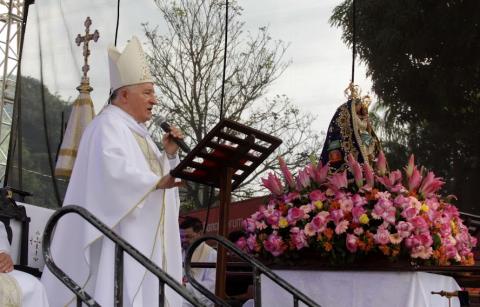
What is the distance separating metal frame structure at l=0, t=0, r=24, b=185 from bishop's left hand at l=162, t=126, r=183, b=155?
481 cm

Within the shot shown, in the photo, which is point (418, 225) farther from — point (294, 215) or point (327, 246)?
point (294, 215)

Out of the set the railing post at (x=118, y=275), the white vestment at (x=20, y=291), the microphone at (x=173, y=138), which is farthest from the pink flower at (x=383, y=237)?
the white vestment at (x=20, y=291)

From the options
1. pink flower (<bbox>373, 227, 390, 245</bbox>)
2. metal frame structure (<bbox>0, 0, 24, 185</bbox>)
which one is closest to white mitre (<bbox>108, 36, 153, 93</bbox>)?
pink flower (<bbox>373, 227, 390, 245</bbox>)

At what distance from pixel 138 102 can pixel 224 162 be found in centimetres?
86

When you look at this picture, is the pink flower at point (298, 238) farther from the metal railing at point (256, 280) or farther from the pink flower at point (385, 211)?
the metal railing at point (256, 280)

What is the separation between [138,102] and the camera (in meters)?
4.81

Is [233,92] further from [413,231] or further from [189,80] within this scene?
[413,231]

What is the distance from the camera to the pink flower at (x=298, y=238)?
4.57 metres

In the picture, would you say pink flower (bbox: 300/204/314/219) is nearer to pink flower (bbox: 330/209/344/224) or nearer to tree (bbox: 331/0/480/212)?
pink flower (bbox: 330/209/344/224)

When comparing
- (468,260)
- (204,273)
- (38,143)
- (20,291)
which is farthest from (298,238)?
(38,143)

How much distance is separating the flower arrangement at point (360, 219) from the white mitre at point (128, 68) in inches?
41.3

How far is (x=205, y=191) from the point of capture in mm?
19891

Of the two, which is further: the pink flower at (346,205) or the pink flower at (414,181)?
the pink flower at (414,181)

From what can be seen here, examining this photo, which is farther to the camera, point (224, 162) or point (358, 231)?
point (358, 231)
